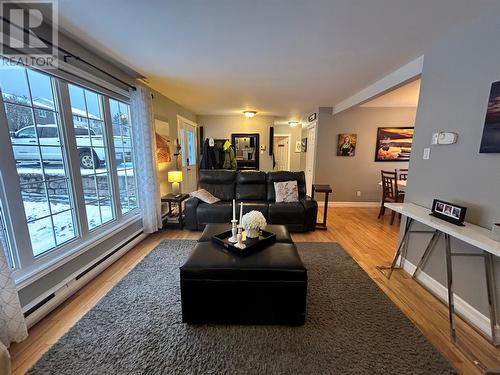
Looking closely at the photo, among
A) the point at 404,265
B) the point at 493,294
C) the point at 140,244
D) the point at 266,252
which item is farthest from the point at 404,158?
the point at 140,244

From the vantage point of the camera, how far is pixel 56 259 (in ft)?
5.96

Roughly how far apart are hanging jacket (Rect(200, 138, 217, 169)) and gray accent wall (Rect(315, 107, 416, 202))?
2971 millimetres

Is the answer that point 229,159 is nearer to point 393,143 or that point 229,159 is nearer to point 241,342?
point 393,143

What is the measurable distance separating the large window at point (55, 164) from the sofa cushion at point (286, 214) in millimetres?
2196

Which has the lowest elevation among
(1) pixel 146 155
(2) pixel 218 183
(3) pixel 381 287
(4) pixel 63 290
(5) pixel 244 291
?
(3) pixel 381 287

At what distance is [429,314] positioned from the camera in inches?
69.7

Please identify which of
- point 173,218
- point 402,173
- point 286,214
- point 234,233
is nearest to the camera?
point 234,233

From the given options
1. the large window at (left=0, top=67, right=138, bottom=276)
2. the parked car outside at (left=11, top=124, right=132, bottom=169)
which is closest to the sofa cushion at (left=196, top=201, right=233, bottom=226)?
the large window at (left=0, top=67, right=138, bottom=276)

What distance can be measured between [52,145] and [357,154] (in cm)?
526

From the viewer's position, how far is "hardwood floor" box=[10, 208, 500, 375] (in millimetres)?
1412

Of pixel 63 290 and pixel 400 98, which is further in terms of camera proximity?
pixel 400 98

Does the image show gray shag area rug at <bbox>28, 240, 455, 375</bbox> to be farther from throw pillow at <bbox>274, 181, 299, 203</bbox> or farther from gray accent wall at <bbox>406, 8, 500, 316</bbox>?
throw pillow at <bbox>274, 181, 299, 203</bbox>

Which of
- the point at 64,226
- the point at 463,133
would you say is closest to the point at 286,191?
the point at 463,133

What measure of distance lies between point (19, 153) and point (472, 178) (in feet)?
11.7
